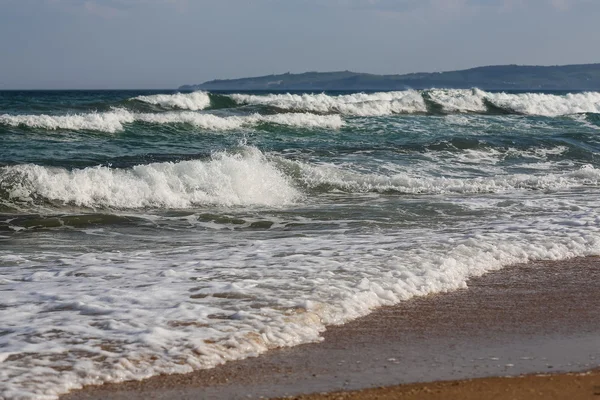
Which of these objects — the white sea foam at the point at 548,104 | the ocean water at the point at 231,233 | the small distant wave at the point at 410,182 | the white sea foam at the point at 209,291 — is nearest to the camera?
the white sea foam at the point at 209,291

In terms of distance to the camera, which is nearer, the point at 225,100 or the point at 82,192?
the point at 82,192

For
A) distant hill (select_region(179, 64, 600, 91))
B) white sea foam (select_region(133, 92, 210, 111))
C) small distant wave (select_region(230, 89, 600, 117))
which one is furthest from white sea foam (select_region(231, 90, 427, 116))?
distant hill (select_region(179, 64, 600, 91))

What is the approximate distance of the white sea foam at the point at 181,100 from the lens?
32.7 meters

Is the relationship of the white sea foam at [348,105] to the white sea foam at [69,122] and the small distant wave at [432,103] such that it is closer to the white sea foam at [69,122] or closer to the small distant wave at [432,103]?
the small distant wave at [432,103]

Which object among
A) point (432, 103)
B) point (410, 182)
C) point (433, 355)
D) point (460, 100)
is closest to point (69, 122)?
point (410, 182)

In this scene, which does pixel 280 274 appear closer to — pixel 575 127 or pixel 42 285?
pixel 42 285

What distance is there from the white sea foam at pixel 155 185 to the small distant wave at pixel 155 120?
946cm

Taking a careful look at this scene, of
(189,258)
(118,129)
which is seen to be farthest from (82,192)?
(118,129)

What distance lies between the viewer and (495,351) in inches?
192

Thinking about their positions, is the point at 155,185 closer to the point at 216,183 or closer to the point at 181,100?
the point at 216,183

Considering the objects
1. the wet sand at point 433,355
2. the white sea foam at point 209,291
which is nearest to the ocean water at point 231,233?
the white sea foam at point 209,291

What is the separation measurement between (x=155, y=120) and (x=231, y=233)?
15182 millimetres

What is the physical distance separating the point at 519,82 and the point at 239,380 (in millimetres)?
156468

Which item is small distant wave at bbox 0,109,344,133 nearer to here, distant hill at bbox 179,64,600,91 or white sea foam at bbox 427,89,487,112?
A: white sea foam at bbox 427,89,487,112
